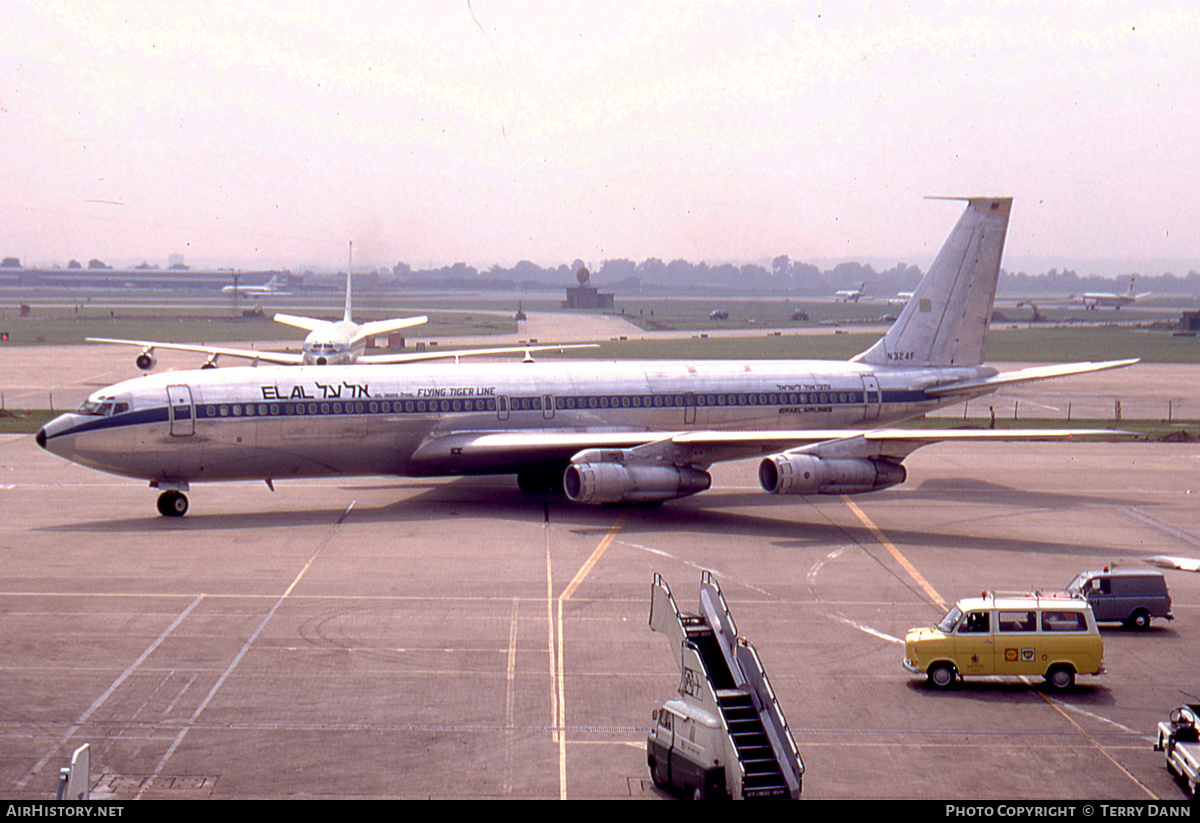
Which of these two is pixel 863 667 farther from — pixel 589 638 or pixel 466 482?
pixel 466 482

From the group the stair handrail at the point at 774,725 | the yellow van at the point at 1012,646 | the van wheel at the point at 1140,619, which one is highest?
the stair handrail at the point at 774,725

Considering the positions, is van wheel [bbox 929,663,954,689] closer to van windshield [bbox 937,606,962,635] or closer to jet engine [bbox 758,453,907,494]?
van windshield [bbox 937,606,962,635]

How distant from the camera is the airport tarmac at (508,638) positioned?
1720cm

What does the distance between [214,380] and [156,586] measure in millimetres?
10297

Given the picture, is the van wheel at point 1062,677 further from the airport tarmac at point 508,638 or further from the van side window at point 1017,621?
the van side window at point 1017,621

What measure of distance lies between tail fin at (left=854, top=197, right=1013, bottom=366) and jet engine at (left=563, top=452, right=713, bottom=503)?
1166cm

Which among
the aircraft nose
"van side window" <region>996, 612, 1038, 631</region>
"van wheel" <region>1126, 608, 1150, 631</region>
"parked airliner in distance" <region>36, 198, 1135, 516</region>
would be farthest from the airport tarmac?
the aircraft nose

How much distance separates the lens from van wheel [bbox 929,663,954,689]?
21.1 metres

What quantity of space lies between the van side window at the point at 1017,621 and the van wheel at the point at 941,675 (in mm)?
1269

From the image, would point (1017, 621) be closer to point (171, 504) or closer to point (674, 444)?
point (674, 444)

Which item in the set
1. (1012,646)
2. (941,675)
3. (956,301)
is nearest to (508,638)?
(941,675)

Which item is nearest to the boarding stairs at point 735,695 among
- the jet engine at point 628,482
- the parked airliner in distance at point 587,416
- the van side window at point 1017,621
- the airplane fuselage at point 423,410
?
the van side window at point 1017,621

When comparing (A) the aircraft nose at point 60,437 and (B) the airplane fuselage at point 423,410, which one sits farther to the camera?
(B) the airplane fuselage at point 423,410

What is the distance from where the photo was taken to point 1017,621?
2131cm
